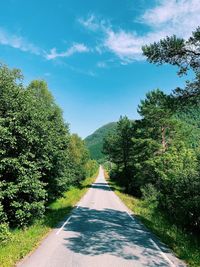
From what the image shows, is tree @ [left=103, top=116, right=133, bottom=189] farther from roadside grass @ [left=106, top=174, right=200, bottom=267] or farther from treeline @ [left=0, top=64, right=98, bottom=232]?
treeline @ [left=0, top=64, right=98, bottom=232]

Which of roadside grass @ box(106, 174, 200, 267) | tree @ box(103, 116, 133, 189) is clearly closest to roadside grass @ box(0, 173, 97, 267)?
roadside grass @ box(106, 174, 200, 267)

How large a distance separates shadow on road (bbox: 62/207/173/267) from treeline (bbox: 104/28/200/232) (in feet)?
11.5

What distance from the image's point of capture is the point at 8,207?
58.6 feet

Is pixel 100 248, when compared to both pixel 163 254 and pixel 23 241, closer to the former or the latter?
pixel 163 254

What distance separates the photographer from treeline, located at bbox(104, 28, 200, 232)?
13898 millimetres

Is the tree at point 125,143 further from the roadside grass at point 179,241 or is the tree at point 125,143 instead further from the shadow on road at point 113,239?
the shadow on road at point 113,239

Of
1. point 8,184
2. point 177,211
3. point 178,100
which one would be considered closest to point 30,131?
point 8,184

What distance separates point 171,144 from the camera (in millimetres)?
41375

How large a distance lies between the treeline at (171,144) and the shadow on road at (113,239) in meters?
3.50

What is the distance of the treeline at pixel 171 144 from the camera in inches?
547

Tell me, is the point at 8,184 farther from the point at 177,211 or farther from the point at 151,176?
the point at 151,176

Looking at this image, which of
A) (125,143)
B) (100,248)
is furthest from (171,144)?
(100,248)

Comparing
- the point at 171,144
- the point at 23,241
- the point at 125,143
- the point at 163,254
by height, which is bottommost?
the point at 163,254

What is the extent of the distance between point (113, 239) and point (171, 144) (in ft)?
91.4
